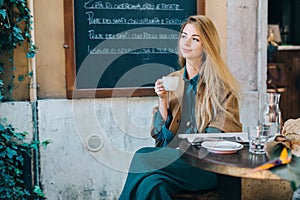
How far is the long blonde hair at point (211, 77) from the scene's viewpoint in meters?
2.51

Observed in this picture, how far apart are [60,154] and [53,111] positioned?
33 cm

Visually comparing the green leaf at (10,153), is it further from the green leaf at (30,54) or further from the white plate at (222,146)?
the white plate at (222,146)

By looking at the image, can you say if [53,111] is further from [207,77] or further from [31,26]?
[207,77]

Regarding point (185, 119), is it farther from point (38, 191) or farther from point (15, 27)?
point (15, 27)

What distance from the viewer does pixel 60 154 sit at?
347 cm

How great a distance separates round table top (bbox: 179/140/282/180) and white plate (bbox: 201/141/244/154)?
19 millimetres

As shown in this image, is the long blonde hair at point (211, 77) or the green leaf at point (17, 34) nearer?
the long blonde hair at point (211, 77)

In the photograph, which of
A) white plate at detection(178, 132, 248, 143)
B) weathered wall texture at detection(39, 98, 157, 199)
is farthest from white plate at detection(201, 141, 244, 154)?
weathered wall texture at detection(39, 98, 157, 199)

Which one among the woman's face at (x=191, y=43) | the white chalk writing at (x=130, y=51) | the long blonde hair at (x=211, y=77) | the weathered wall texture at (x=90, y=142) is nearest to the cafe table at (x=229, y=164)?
the long blonde hair at (x=211, y=77)

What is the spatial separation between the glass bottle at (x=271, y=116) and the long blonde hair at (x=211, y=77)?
1.45 feet

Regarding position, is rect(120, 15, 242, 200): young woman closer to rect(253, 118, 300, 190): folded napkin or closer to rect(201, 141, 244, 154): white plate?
rect(201, 141, 244, 154): white plate

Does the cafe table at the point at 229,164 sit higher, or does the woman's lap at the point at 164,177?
the cafe table at the point at 229,164

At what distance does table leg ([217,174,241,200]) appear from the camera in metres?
2.04

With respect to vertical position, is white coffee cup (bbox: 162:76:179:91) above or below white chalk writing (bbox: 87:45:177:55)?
below
